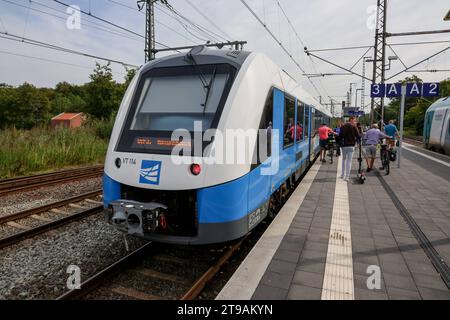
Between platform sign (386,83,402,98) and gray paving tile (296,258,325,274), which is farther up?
platform sign (386,83,402,98)

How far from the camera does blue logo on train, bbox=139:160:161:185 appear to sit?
344cm

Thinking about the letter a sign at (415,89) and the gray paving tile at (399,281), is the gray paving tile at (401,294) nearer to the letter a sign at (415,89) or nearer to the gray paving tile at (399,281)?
the gray paving tile at (399,281)

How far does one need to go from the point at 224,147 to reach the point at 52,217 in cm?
426

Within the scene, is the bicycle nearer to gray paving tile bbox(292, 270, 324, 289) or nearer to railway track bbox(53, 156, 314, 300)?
railway track bbox(53, 156, 314, 300)

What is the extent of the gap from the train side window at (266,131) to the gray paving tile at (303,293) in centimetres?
161

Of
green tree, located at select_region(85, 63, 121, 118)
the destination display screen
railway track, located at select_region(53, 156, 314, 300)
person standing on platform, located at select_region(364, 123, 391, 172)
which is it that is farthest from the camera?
green tree, located at select_region(85, 63, 121, 118)

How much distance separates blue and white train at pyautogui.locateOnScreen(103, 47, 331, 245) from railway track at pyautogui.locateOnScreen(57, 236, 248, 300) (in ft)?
1.53

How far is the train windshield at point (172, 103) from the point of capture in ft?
12.0

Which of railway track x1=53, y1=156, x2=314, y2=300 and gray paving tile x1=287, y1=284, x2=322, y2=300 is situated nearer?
gray paving tile x1=287, y1=284, x2=322, y2=300

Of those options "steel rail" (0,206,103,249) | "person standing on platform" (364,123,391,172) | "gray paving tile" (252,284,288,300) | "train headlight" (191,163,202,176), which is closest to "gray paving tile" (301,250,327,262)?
"gray paving tile" (252,284,288,300)

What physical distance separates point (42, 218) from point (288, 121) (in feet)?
16.8

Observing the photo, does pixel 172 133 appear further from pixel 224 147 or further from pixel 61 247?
pixel 61 247

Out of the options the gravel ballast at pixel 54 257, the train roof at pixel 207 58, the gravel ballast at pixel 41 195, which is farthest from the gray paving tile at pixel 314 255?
the gravel ballast at pixel 41 195
